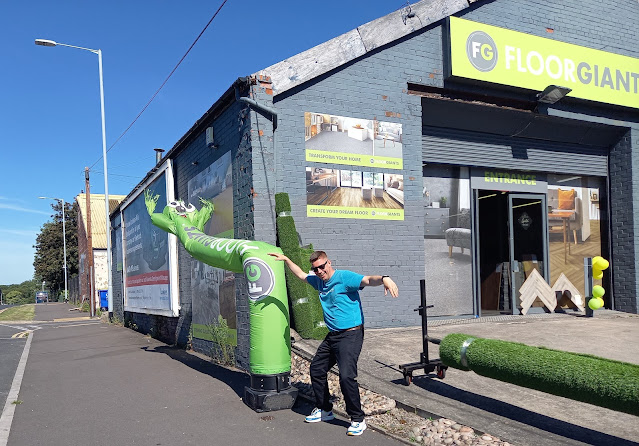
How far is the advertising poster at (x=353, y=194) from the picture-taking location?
29.7ft

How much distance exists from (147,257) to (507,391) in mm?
10971

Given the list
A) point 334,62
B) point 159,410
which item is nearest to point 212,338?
point 159,410

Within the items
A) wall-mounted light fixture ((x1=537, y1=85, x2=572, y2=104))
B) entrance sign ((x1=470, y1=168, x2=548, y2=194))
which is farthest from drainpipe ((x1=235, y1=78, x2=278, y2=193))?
wall-mounted light fixture ((x1=537, y1=85, x2=572, y2=104))

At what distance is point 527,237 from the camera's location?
12.2 metres

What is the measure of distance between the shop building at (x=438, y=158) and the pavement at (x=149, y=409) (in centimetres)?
116

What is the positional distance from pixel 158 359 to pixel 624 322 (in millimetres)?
9187

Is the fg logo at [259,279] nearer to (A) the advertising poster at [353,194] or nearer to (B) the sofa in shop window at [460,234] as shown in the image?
(A) the advertising poster at [353,194]

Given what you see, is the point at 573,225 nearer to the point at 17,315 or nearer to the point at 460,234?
the point at 460,234

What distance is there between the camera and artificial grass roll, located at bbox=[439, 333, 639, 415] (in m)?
3.85

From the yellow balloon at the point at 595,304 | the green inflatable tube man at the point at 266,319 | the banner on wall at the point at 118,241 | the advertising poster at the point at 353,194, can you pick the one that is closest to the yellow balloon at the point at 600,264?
the yellow balloon at the point at 595,304

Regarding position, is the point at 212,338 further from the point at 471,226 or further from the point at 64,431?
the point at 471,226

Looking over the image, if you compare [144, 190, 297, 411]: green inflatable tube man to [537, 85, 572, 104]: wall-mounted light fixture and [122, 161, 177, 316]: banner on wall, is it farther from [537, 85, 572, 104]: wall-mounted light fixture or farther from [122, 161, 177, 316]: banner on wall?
[537, 85, 572, 104]: wall-mounted light fixture

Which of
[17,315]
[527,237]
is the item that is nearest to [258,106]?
[527,237]

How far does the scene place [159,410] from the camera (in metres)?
6.21
